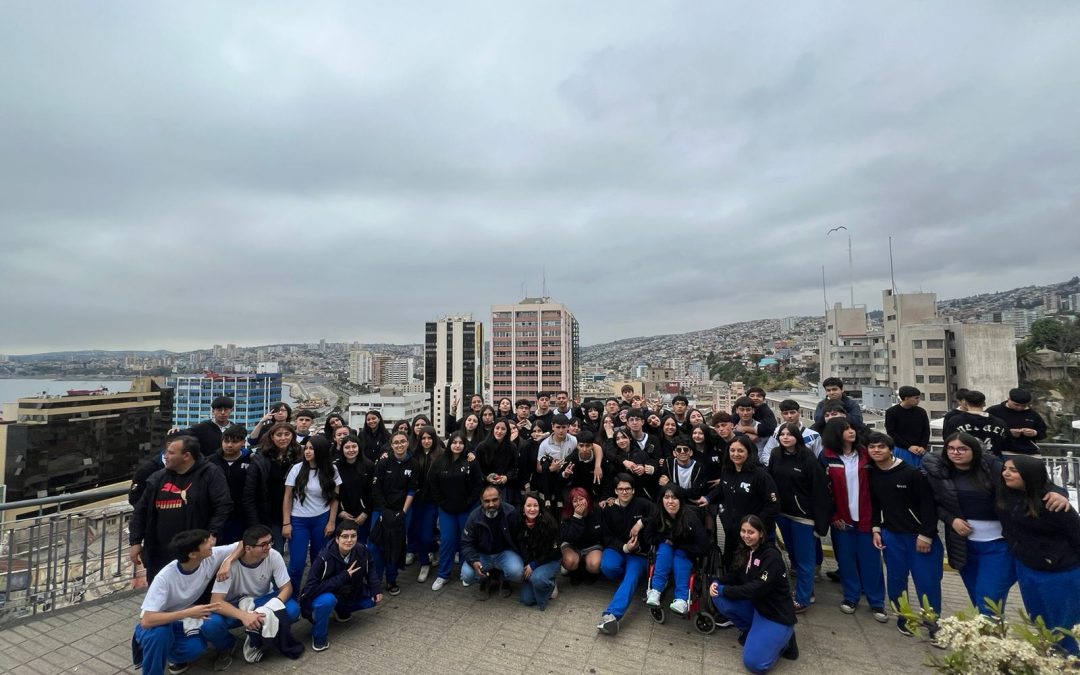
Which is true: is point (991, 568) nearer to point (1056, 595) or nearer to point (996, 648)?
point (1056, 595)

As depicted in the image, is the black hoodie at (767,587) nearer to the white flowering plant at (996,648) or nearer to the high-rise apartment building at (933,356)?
the white flowering plant at (996,648)

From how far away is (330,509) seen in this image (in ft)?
15.1

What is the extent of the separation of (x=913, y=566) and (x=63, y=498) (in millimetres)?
7913

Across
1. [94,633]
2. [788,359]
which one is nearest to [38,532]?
[94,633]

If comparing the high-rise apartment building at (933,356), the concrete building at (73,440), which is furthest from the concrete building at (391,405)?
the high-rise apartment building at (933,356)

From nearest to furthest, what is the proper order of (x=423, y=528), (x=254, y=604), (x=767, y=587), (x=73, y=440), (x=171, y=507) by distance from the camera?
1. (x=767, y=587)
2. (x=254, y=604)
3. (x=171, y=507)
4. (x=423, y=528)
5. (x=73, y=440)

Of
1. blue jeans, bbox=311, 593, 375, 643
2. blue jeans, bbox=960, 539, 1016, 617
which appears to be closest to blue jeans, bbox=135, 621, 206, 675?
blue jeans, bbox=311, 593, 375, 643

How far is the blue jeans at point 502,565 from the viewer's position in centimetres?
448

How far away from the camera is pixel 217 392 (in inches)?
2635

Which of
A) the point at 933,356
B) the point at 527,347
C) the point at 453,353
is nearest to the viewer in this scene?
the point at 933,356

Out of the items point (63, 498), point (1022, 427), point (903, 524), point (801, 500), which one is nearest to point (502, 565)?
point (801, 500)

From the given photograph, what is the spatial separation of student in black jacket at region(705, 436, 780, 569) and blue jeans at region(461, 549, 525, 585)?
6.86ft

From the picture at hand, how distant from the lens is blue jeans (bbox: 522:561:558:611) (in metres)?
4.30

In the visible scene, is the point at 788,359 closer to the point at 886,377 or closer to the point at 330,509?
the point at 886,377
